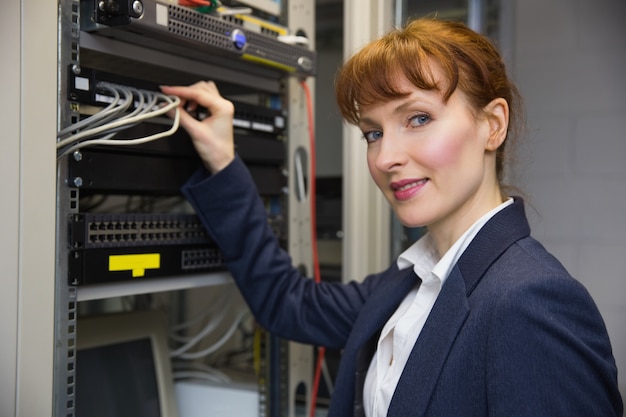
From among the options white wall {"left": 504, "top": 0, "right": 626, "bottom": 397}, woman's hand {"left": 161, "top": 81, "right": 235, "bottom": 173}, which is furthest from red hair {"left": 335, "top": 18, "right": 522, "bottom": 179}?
white wall {"left": 504, "top": 0, "right": 626, "bottom": 397}

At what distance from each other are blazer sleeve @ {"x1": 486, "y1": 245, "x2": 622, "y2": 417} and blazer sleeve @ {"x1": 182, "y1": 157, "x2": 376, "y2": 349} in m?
0.55

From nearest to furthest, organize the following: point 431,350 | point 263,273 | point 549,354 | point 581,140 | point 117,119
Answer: point 549,354 → point 431,350 → point 117,119 → point 263,273 → point 581,140

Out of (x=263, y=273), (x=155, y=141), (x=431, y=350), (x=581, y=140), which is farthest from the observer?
(x=581, y=140)

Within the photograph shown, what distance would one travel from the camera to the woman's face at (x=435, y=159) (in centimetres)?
103

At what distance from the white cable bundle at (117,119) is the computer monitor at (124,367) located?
41 cm

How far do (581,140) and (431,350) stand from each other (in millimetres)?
1475

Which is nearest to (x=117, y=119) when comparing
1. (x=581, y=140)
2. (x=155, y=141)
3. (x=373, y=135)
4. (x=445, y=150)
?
(x=155, y=141)

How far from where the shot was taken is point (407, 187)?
1071mm

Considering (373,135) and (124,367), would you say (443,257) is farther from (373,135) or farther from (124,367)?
(124,367)

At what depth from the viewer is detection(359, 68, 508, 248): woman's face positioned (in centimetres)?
103

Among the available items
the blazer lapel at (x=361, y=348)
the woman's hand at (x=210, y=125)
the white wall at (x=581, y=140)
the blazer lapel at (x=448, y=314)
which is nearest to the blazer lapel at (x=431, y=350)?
the blazer lapel at (x=448, y=314)

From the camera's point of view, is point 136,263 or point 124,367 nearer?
point 136,263

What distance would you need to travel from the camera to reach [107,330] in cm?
131

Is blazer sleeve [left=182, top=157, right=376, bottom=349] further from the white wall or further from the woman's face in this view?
the white wall
